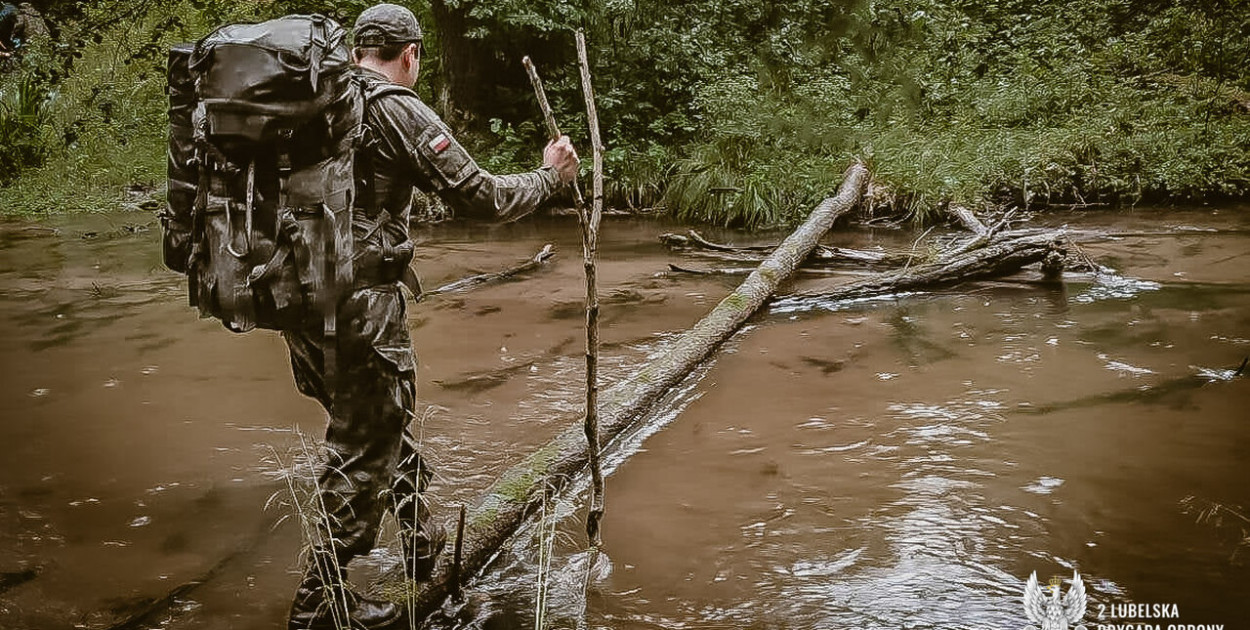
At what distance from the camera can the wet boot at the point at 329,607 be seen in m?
2.95

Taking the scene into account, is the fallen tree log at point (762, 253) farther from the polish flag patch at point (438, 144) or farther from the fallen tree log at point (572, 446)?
the polish flag patch at point (438, 144)

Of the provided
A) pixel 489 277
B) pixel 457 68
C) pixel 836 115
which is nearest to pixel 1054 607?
pixel 489 277

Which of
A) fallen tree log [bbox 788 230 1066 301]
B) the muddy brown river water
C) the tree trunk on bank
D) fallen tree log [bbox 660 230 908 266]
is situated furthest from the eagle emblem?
the tree trunk on bank

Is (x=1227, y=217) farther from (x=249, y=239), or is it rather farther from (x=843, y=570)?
(x=249, y=239)

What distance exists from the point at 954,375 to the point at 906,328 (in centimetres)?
113

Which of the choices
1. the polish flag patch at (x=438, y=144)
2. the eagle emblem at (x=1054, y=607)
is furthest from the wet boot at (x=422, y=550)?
the eagle emblem at (x=1054, y=607)

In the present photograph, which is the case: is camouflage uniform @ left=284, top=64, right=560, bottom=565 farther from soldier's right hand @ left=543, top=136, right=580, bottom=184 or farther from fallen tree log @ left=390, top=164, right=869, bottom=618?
fallen tree log @ left=390, top=164, right=869, bottom=618

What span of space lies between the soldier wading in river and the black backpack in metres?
0.12

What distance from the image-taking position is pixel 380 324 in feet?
9.50

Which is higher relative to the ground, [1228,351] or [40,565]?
[1228,351]

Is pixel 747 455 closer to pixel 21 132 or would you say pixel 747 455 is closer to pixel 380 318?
pixel 380 318

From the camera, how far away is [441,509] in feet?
12.9

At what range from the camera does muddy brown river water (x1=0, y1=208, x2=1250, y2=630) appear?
3.22 metres

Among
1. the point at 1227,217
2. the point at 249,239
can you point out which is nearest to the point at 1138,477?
the point at 249,239
